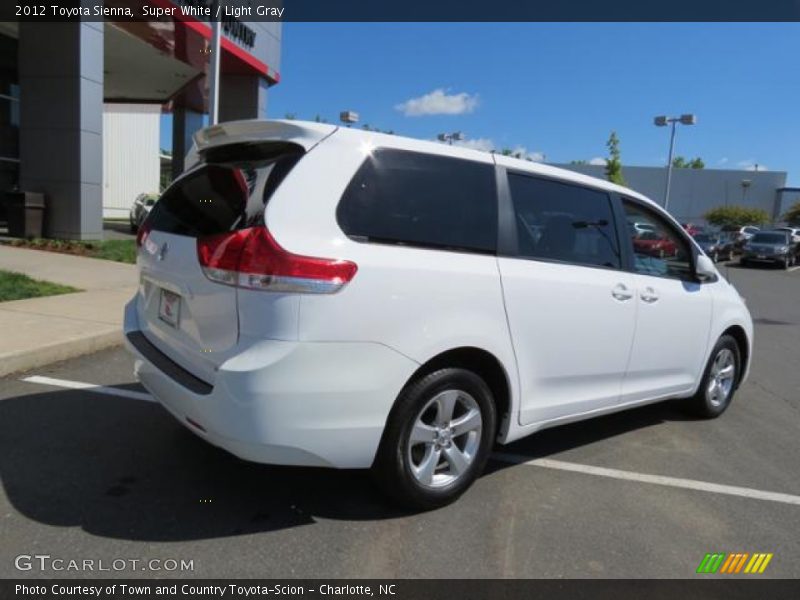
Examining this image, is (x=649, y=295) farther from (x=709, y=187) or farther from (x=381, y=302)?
(x=709, y=187)

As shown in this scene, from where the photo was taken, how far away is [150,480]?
11.6ft

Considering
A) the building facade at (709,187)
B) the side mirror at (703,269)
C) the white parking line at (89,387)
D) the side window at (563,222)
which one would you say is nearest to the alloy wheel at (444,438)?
the side window at (563,222)

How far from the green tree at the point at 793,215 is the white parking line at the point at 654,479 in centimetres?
7903

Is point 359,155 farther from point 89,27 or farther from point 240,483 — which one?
point 89,27

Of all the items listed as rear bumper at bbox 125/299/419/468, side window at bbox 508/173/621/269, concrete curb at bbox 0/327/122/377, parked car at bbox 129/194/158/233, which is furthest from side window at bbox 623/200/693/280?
parked car at bbox 129/194/158/233

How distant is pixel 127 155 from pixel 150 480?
108 feet

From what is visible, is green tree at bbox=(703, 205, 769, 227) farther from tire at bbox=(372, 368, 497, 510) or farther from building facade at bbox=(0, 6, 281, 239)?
tire at bbox=(372, 368, 497, 510)

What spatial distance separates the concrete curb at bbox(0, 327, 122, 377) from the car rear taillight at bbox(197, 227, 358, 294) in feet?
10.7

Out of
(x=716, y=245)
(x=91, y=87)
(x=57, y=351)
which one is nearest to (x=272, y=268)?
(x=57, y=351)

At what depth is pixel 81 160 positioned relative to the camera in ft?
44.3

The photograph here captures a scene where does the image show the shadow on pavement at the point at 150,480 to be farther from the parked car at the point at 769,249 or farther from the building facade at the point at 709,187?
the building facade at the point at 709,187

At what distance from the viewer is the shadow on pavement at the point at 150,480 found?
10.3 ft

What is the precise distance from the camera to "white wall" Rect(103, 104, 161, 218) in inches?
1280
